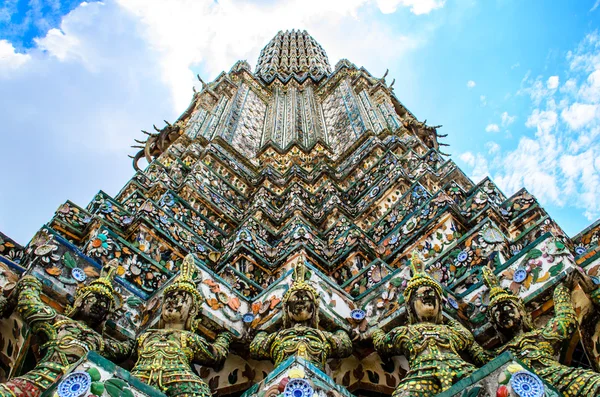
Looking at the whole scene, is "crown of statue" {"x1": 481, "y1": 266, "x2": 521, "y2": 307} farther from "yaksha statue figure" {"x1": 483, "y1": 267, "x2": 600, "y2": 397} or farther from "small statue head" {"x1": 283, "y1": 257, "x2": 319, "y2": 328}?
"small statue head" {"x1": 283, "y1": 257, "x2": 319, "y2": 328}

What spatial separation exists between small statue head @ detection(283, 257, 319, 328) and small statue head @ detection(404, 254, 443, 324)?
2.75ft

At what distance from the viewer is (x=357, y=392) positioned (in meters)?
5.49

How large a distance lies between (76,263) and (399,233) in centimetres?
447

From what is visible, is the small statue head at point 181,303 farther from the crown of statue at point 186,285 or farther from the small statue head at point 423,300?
the small statue head at point 423,300

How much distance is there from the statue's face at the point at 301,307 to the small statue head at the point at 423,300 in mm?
873

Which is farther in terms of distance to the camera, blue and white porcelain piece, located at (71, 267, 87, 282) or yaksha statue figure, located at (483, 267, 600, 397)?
blue and white porcelain piece, located at (71, 267, 87, 282)

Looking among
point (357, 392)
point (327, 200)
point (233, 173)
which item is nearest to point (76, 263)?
point (357, 392)

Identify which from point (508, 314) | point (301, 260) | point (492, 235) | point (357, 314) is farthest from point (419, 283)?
point (492, 235)

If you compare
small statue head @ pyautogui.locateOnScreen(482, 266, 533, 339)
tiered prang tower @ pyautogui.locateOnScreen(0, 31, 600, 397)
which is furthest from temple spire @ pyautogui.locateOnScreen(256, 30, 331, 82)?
small statue head @ pyautogui.locateOnScreen(482, 266, 533, 339)

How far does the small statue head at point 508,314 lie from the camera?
16.1ft

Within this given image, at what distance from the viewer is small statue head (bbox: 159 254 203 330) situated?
17.8 ft

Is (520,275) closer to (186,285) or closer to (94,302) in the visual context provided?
(186,285)

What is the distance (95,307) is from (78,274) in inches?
30.0

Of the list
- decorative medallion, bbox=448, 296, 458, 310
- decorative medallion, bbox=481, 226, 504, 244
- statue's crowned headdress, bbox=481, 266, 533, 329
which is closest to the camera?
statue's crowned headdress, bbox=481, 266, 533, 329
